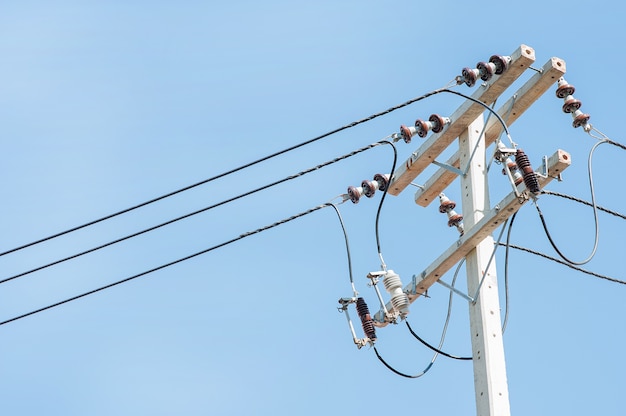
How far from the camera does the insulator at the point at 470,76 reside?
471 inches

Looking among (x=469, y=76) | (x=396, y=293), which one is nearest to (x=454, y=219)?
(x=396, y=293)

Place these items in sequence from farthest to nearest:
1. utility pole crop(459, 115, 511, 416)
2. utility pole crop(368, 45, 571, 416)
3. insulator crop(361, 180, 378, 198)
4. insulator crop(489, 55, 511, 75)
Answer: insulator crop(361, 180, 378, 198) → insulator crop(489, 55, 511, 75) → utility pole crop(368, 45, 571, 416) → utility pole crop(459, 115, 511, 416)

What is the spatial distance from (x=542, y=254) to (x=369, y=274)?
219 cm

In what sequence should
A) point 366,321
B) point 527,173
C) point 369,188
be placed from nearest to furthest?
point 527,173, point 366,321, point 369,188

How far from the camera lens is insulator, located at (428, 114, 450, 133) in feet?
40.2

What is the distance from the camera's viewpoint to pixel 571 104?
12.4 meters

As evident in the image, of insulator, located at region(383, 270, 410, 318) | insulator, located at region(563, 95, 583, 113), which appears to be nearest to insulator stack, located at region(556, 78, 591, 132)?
insulator, located at region(563, 95, 583, 113)

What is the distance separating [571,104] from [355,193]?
2052 millimetres

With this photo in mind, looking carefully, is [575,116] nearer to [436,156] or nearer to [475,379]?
[436,156]

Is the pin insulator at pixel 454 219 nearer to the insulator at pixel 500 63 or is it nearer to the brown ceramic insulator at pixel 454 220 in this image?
the brown ceramic insulator at pixel 454 220

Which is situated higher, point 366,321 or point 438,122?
point 438,122

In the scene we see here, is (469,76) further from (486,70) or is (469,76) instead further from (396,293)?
(396,293)

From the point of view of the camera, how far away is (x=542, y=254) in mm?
13539

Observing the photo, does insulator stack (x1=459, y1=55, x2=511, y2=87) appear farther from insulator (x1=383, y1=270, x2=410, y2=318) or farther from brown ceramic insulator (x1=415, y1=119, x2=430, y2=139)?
insulator (x1=383, y1=270, x2=410, y2=318)
